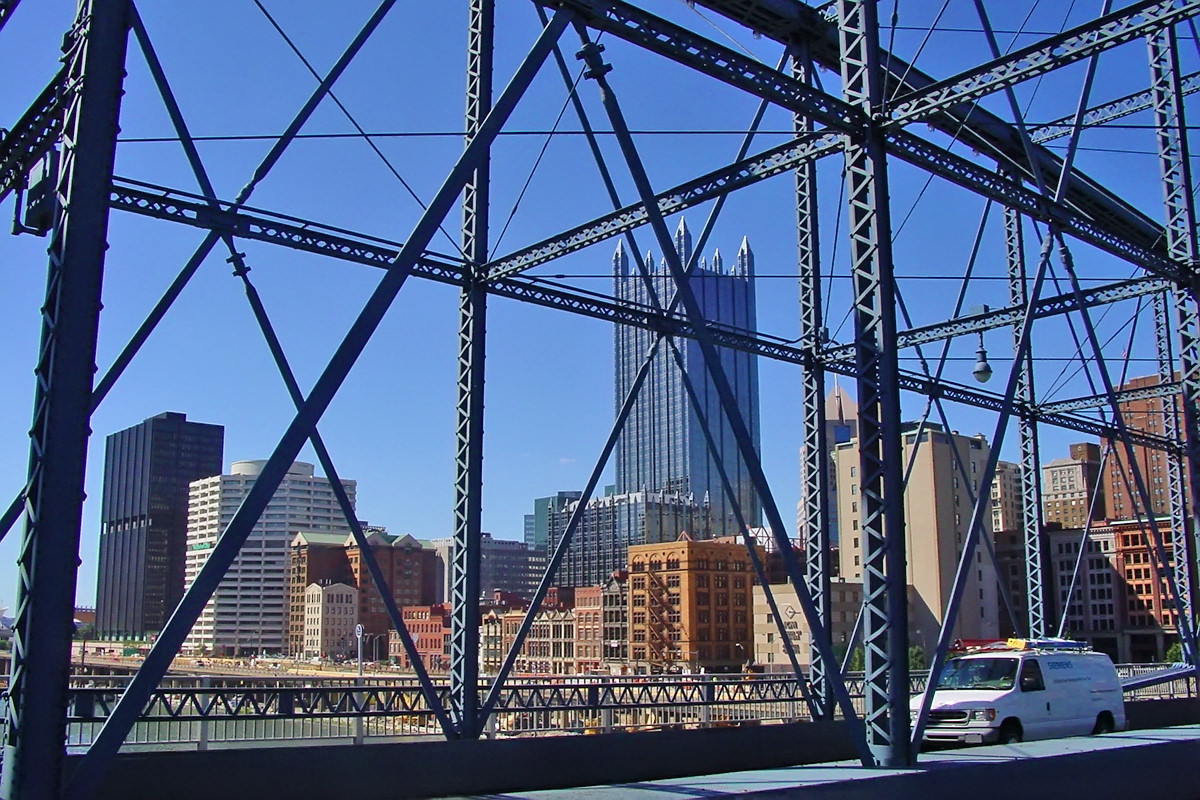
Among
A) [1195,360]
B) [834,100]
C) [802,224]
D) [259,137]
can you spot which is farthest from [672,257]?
[1195,360]

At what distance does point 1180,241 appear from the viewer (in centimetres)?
2284

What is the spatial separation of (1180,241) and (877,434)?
532 inches

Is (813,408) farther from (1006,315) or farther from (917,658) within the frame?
(917,658)

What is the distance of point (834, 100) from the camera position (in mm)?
12836

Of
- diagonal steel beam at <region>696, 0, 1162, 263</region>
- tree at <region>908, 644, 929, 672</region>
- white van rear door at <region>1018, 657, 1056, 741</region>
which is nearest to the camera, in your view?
white van rear door at <region>1018, 657, 1056, 741</region>

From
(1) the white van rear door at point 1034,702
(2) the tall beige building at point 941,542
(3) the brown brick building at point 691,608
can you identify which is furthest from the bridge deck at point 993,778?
(3) the brown brick building at point 691,608

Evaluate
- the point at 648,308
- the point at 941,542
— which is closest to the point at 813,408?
the point at 648,308

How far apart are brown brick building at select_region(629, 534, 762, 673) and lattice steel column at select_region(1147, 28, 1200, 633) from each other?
125m

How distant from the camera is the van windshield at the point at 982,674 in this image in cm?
1867

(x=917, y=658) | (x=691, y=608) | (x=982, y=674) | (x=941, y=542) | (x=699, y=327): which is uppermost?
(x=941, y=542)

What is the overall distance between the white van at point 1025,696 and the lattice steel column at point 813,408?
7.97 feet

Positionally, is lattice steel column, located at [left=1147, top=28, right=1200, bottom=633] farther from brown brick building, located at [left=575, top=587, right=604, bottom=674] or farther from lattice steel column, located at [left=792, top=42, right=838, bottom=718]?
brown brick building, located at [left=575, top=587, right=604, bottom=674]

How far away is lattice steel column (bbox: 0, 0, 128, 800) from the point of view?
7617 millimetres

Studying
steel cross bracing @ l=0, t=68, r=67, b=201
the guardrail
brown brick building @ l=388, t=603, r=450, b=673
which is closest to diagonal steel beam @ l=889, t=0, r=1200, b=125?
steel cross bracing @ l=0, t=68, r=67, b=201
